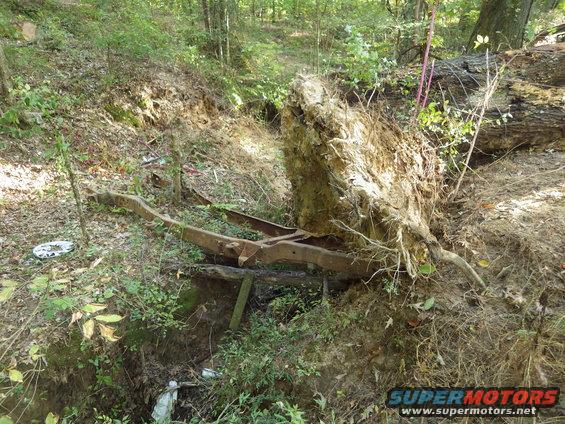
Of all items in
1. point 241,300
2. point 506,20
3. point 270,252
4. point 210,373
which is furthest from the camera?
point 506,20

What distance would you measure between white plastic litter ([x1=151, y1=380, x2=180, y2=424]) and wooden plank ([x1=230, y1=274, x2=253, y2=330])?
0.88 m

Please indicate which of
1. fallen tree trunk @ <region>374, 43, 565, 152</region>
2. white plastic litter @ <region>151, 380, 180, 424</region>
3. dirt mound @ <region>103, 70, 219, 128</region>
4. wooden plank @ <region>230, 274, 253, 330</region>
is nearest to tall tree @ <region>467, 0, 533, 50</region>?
fallen tree trunk @ <region>374, 43, 565, 152</region>

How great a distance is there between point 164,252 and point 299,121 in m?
2.15

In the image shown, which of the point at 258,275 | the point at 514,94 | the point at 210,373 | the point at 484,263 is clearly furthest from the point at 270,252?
the point at 514,94

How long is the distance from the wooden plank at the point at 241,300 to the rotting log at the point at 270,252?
344mm

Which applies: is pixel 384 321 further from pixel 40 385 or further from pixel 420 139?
pixel 40 385

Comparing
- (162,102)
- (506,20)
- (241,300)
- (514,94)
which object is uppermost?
(506,20)

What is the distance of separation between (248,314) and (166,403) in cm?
127

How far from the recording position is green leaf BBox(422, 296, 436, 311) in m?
3.04

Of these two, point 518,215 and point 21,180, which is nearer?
point 518,215

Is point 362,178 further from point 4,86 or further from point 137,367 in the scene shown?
point 4,86

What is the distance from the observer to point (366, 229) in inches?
126

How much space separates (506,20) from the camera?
21.2ft

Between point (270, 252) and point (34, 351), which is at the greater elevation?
point (34, 351)
